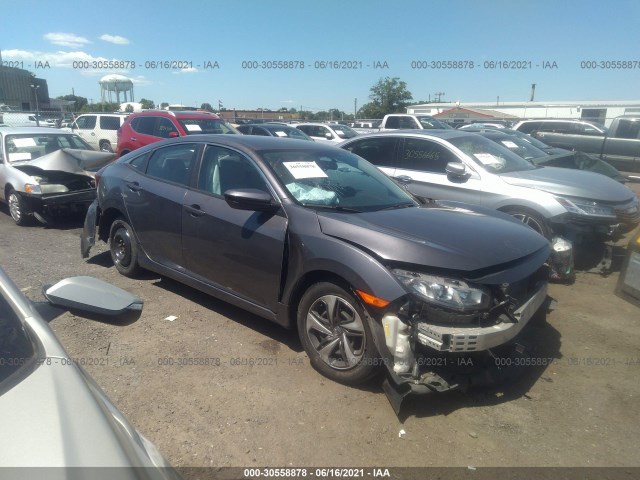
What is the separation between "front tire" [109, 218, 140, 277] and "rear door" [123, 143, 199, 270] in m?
0.19

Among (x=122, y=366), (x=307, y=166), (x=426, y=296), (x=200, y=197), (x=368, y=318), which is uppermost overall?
(x=307, y=166)

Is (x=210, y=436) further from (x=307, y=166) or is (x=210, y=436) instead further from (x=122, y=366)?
(x=307, y=166)

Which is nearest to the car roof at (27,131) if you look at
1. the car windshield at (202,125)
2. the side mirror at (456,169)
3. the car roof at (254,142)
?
the car windshield at (202,125)

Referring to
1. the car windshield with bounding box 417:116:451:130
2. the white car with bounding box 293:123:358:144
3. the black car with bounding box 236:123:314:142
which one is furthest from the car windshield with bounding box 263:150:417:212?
the car windshield with bounding box 417:116:451:130

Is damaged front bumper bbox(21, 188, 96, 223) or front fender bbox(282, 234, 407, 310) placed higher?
front fender bbox(282, 234, 407, 310)

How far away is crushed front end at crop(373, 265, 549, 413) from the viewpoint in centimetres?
292

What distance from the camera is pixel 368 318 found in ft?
10.1

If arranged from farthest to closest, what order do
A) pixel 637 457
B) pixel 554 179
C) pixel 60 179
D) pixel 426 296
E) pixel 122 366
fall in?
pixel 60 179, pixel 554 179, pixel 122 366, pixel 426 296, pixel 637 457

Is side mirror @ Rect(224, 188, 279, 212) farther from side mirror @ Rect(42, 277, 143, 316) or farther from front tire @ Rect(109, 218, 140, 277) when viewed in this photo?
front tire @ Rect(109, 218, 140, 277)

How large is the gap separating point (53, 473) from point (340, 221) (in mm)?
2441

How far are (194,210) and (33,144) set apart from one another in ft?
20.1

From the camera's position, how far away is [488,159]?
21.1 ft

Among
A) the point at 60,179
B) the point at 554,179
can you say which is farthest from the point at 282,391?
the point at 60,179

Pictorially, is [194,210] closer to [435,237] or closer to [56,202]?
[435,237]
